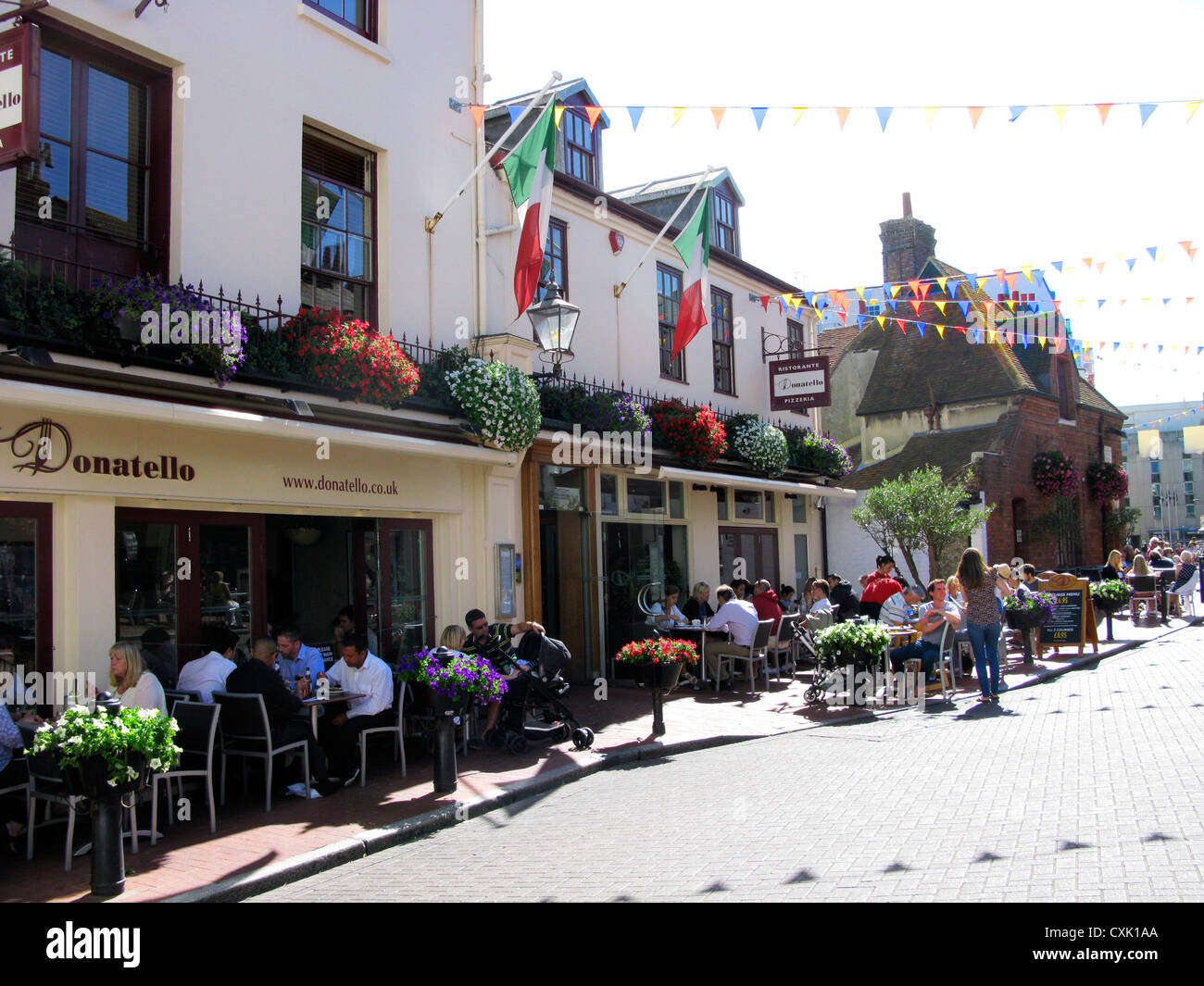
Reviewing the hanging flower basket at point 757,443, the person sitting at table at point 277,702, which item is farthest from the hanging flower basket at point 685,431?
the person sitting at table at point 277,702

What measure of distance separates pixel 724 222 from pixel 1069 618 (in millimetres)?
9298

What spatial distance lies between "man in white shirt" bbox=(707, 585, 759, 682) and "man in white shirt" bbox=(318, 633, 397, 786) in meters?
5.62

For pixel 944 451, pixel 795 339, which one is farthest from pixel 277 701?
pixel 944 451

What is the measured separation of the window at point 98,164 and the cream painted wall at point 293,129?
0.18 metres

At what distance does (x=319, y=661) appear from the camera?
891 cm

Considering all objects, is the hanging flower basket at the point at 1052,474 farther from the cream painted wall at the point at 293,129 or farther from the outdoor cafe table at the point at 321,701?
the outdoor cafe table at the point at 321,701

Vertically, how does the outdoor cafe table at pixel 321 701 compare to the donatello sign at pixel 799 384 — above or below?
below

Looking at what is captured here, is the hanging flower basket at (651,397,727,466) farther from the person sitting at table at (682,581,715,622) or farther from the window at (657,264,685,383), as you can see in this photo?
the person sitting at table at (682,581,715,622)

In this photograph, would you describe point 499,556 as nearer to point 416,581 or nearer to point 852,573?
point 416,581

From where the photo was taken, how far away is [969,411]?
25031 mm

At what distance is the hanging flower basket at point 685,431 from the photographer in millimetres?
14789
